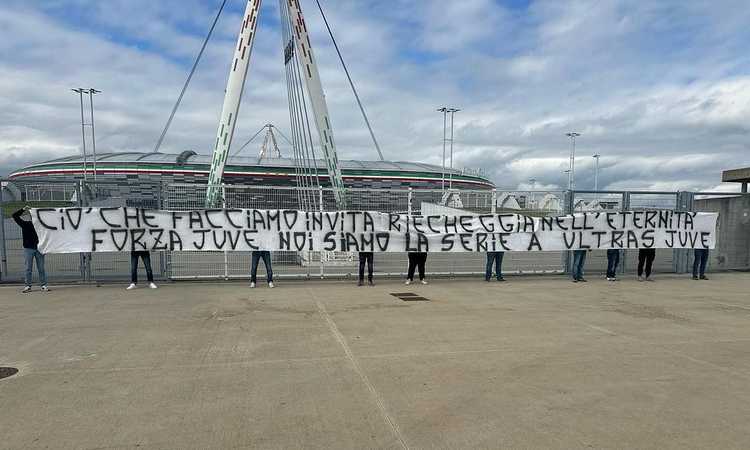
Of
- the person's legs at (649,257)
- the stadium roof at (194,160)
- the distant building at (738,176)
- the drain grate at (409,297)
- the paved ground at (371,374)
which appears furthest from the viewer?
the stadium roof at (194,160)

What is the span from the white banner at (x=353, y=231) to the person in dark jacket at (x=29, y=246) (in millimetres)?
121

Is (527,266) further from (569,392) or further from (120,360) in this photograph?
(120,360)

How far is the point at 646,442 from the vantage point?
314 centimetres

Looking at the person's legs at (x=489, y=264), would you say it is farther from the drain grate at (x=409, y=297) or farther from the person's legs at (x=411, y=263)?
the drain grate at (x=409, y=297)

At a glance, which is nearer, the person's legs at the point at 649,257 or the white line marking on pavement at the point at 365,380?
the white line marking on pavement at the point at 365,380

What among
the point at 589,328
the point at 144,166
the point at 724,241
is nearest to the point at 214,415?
the point at 589,328

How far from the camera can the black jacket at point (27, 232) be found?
345 inches

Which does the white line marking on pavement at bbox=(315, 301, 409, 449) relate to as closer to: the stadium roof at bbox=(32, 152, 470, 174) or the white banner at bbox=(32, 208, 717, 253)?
the white banner at bbox=(32, 208, 717, 253)

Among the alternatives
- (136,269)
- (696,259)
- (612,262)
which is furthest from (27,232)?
(696,259)

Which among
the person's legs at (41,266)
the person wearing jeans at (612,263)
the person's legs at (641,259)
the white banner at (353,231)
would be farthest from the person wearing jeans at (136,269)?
the person's legs at (641,259)

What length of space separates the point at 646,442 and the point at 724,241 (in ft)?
43.0

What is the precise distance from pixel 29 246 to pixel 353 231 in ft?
21.3

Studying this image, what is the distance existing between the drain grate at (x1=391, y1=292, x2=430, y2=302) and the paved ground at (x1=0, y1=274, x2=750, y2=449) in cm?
39

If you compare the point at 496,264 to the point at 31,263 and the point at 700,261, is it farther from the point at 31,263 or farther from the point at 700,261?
the point at 31,263
